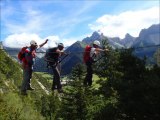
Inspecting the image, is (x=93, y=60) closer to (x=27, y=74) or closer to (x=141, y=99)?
(x=27, y=74)

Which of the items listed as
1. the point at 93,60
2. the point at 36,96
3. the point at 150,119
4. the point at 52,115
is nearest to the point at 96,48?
the point at 93,60

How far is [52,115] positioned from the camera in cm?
7812

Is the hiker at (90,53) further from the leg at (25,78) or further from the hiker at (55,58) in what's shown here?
the leg at (25,78)

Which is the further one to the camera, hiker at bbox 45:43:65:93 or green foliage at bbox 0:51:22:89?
green foliage at bbox 0:51:22:89

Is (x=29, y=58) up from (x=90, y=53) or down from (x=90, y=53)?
down

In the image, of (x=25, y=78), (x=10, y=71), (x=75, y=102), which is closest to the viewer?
(x=25, y=78)

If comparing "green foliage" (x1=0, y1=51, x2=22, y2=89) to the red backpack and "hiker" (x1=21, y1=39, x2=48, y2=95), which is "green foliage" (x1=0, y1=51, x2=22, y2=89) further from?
the red backpack

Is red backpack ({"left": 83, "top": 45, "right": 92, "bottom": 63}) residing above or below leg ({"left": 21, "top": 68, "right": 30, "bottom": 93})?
above

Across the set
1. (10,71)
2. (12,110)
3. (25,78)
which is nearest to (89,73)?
(25,78)

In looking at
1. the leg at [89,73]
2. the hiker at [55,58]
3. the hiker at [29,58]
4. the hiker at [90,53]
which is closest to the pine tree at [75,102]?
the leg at [89,73]

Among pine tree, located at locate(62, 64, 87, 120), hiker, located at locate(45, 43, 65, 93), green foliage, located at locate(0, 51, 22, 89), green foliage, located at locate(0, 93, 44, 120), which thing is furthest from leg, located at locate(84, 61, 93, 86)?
green foliage, located at locate(0, 51, 22, 89)

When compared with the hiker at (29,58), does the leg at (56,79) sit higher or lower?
lower

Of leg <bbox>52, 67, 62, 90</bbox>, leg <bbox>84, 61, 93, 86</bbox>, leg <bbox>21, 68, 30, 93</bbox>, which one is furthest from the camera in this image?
leg <bbox>21, 68, 30, 93</bbox>

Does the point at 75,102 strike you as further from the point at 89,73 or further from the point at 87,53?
the point at 87,53
